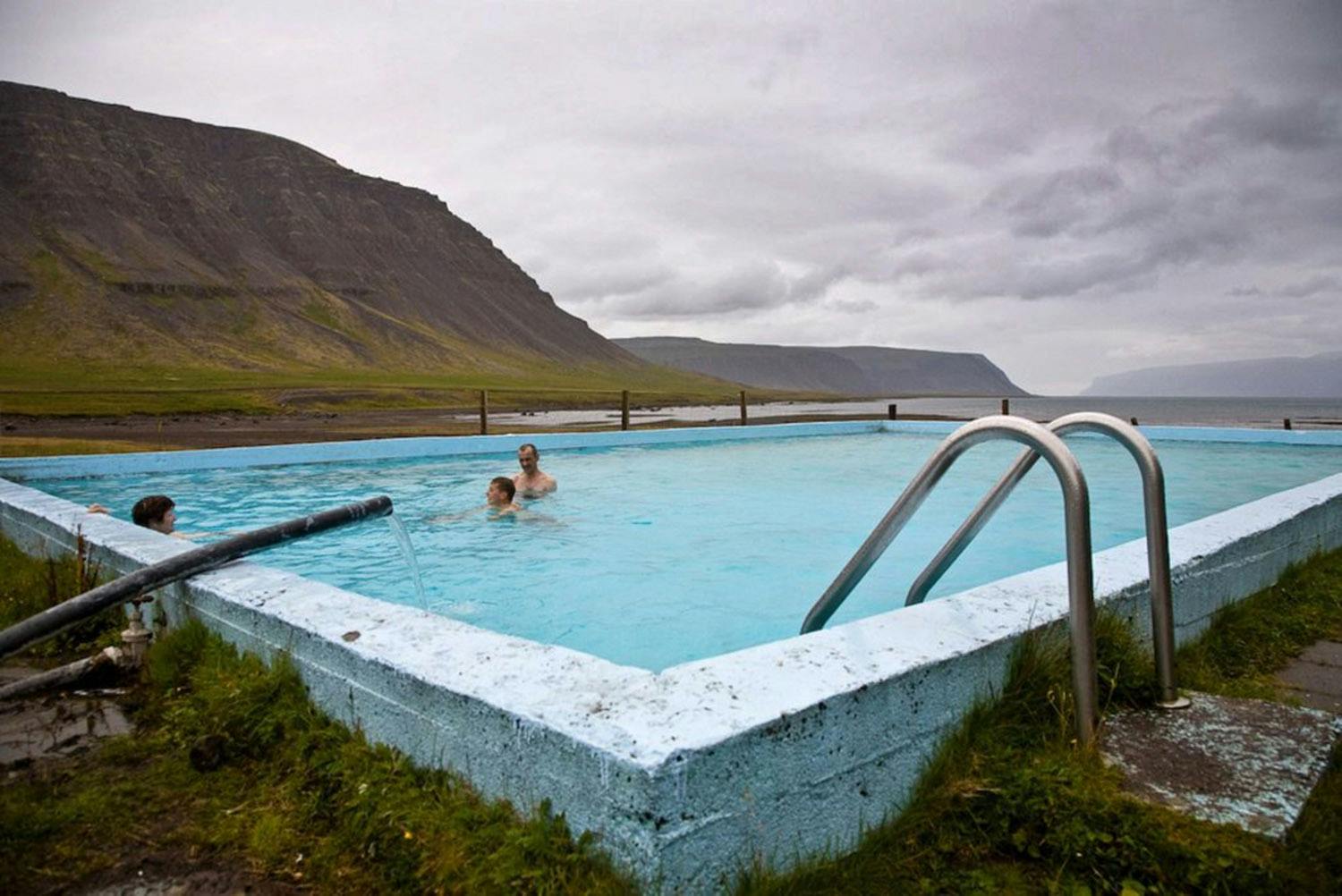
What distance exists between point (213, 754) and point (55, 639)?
195 centimetres

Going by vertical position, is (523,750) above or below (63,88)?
below

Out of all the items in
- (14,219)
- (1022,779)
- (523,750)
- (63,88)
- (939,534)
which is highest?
(63,88)

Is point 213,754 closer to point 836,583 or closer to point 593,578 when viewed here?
point 836,583

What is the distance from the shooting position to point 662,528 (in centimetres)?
1057

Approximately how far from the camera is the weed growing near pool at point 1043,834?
1917 mm

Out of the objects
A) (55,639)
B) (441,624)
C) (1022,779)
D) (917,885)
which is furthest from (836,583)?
(55,639)

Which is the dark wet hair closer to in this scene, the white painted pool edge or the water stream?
the water stream

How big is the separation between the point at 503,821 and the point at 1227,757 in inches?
81.3

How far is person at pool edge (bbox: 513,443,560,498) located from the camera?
1101cm

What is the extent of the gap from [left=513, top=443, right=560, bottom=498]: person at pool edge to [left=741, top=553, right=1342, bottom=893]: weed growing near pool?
8895mm

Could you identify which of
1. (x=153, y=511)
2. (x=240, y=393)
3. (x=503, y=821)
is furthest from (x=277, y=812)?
(x=240, y=393)

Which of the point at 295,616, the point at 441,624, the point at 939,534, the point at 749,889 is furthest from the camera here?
the point at 939,534

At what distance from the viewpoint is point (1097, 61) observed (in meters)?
16.2

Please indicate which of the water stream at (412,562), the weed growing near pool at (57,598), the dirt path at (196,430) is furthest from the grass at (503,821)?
the dirt path at (196,430)
